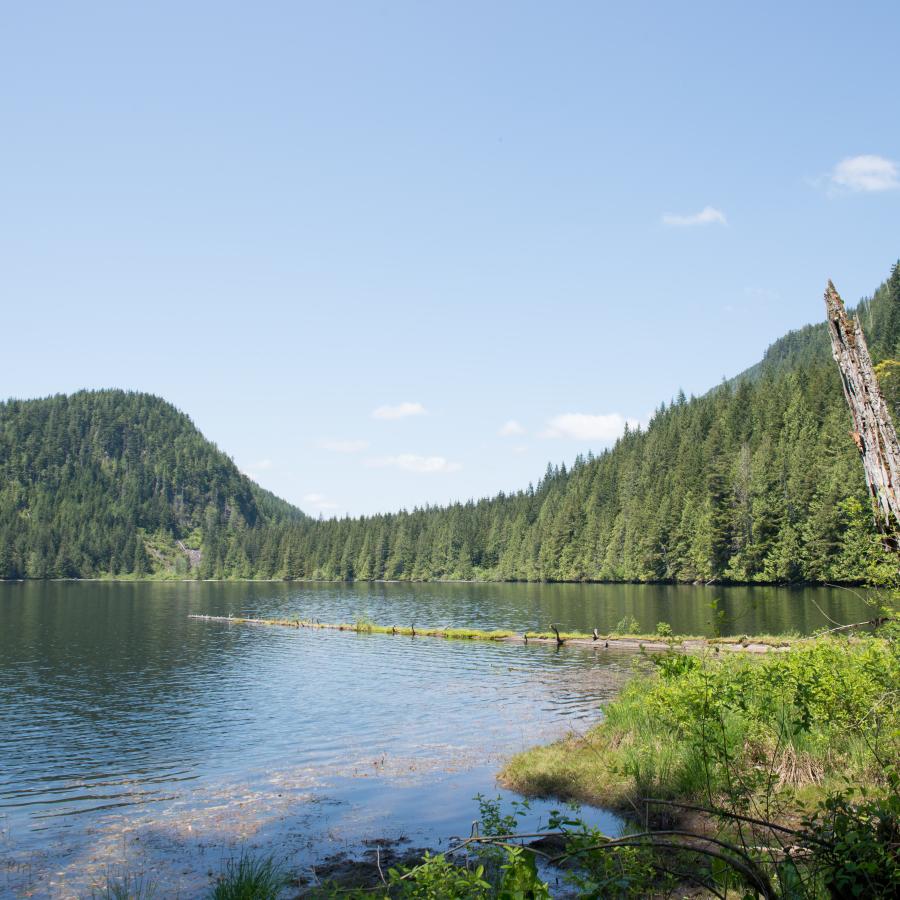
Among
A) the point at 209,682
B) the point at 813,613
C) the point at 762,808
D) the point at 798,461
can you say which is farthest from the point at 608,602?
the point at 762,808

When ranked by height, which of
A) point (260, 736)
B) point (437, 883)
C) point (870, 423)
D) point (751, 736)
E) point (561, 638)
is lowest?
point (260, 736)

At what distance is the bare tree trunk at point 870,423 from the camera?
9.66 meters

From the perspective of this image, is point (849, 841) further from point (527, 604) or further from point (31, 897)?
point (527, 604)

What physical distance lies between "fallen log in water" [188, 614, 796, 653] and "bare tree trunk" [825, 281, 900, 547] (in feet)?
81.5

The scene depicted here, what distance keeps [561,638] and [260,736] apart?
3112 cm

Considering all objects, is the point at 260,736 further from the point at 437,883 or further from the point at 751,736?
the point at 437,883

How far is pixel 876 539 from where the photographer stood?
10516 mm

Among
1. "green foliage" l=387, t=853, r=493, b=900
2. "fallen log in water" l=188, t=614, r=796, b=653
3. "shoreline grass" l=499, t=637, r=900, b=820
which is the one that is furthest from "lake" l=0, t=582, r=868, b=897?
"green foliage" l=387, t=853, r=493, b=900

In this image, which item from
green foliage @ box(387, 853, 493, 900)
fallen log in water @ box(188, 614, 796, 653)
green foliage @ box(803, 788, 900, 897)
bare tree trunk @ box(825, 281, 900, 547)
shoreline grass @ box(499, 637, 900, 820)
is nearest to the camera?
green foliage @ box(803, 788, 900, 897)

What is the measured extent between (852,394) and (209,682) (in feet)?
150

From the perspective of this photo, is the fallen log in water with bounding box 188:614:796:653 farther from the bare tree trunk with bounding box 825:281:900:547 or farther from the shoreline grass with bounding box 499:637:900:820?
the bare tree trunk with bounding box 825:281:900:547

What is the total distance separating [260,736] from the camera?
32.6 m

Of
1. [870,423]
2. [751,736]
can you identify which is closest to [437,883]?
[870,423]

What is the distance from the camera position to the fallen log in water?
44.6 m
